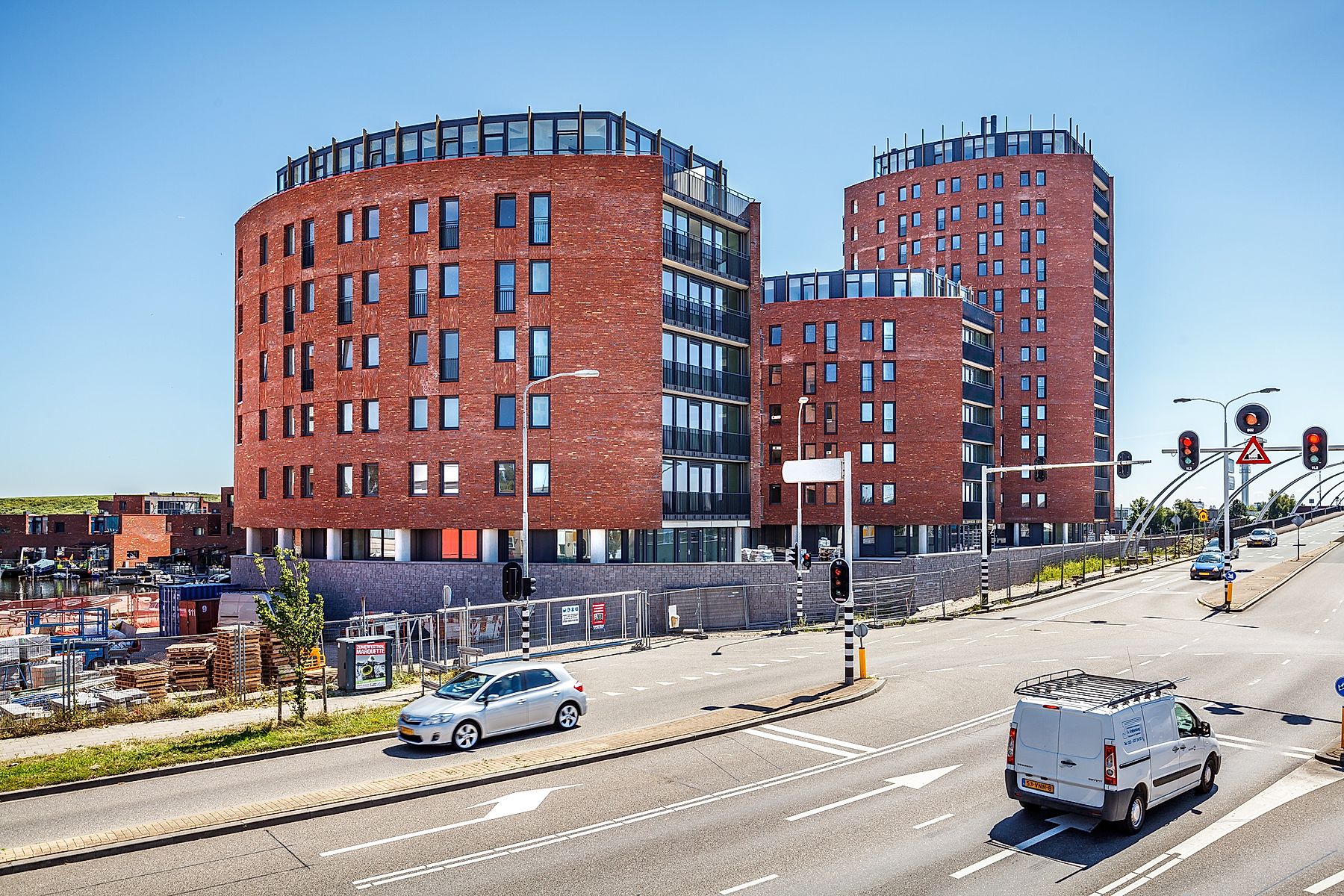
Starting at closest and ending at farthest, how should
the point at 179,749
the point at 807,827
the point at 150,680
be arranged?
1. the point at 807,827
2. the point at 179,749
3. the point at 150,680

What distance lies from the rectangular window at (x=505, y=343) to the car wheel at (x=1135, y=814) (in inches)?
1426

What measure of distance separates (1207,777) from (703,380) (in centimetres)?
3648

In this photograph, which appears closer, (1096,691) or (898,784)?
(1096,691)

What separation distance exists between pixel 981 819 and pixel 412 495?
36.9 metres

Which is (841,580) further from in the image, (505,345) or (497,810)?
(505,345)

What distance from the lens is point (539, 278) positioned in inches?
1821

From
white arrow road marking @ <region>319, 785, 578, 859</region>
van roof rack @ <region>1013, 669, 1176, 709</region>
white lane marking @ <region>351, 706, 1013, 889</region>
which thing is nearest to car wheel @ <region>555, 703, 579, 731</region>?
white arrow road marking @ <region>319, 785, 578, 859</region>

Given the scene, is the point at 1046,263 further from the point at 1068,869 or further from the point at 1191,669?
the point at 1068,869

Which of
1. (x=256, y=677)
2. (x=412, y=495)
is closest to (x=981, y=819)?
(x=256, y=677)

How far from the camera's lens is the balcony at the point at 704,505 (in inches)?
1896

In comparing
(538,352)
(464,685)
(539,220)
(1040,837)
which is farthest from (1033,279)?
(1040,837)

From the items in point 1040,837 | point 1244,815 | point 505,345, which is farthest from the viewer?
point 505,345

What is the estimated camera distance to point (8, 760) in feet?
61.4

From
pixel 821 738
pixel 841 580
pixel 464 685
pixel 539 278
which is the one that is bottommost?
pixel 821 738
